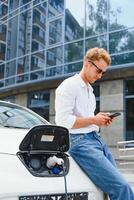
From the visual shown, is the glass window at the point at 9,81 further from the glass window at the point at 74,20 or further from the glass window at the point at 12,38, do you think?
the glass window at the point at 74,20

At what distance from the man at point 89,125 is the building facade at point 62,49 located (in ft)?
43.3

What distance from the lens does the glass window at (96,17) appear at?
60.0 feet

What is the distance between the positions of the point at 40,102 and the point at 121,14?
551cm

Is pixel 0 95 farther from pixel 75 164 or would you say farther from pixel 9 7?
pixel 75 164

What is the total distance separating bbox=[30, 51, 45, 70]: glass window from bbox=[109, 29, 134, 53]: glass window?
386 cm

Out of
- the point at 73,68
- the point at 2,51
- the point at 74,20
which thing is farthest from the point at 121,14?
the point at 2,51

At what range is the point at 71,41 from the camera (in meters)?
19.5

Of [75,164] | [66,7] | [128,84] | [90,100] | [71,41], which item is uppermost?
[66,7]

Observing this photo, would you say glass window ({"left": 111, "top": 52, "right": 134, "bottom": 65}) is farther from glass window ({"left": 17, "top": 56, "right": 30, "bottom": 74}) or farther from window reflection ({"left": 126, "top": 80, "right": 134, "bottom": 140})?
glass window ({"left": 17, "top": 56, "right": 30, "bottom": 74})

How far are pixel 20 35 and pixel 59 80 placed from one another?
12.9 feet

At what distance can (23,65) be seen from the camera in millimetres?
22078

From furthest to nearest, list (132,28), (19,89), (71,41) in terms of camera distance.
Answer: (19,89) → (71,41) → (132,28)

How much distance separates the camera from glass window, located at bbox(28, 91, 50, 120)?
20.8 meters

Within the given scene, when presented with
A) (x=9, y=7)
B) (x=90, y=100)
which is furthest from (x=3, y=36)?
(x=90, y=100)
